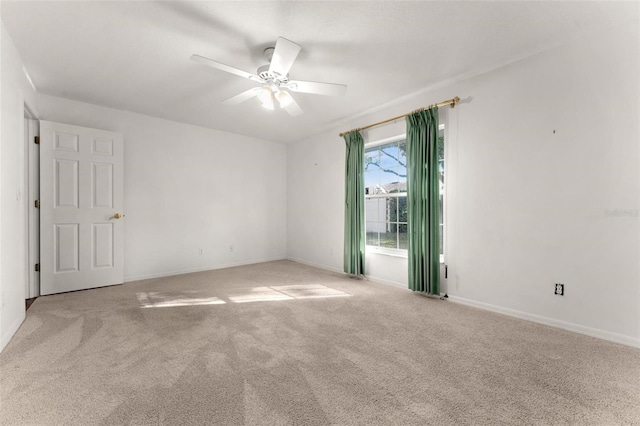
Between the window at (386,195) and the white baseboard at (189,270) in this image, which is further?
the white baseboard at (189,270)

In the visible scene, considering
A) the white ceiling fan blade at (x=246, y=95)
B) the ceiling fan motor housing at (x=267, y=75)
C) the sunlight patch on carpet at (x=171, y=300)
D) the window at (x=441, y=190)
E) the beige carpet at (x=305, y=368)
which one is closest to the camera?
the beige carpet at (x=305, y=368)

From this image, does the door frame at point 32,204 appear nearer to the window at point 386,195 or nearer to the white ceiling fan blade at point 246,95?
the white ceiling fan blade at point 246,95

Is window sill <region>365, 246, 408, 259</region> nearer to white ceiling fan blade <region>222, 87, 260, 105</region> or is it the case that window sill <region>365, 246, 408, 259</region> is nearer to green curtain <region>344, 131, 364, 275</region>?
green curtain <region>344, 131, 364, 275</region>

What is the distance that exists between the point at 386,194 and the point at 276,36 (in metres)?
2.69

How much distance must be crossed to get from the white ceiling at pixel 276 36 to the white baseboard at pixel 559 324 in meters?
2.58

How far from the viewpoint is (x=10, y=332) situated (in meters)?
2.44

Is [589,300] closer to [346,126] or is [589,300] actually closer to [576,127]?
[576,127]

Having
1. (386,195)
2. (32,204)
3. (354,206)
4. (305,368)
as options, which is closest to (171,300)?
(32,204)

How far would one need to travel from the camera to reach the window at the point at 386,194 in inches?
167

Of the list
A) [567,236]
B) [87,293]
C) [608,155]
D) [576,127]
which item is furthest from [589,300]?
[87,293]

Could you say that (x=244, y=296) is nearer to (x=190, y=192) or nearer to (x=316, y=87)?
(x=190, y=192)

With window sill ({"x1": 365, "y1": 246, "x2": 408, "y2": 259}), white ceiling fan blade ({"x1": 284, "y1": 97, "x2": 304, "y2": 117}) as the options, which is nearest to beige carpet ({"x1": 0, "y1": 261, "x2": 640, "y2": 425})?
window sill ({"x1": 365, "y1": 246, "x2": 408, "y2": 259})

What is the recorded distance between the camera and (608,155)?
2.46 meters

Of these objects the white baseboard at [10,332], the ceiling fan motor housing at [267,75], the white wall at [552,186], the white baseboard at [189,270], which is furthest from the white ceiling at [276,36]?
the white baseboard at [189,270]
